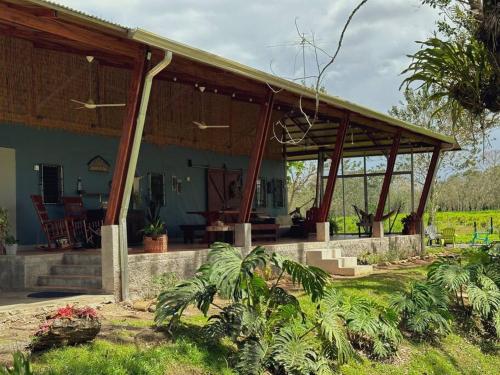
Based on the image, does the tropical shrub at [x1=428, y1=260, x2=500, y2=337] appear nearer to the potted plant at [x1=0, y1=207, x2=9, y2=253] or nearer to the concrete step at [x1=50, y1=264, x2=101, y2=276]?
the concrete step at [x1=50, y1=264, x2=101, y2=276]

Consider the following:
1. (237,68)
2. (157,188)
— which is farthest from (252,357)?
(157,188)

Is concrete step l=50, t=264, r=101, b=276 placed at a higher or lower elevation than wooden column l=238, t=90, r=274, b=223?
lower

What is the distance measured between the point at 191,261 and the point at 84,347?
4.20 meters

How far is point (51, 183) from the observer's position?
11.9 metres

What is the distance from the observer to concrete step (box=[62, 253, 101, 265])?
9.30 m

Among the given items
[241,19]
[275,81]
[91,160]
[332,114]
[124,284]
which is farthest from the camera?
[332,114]

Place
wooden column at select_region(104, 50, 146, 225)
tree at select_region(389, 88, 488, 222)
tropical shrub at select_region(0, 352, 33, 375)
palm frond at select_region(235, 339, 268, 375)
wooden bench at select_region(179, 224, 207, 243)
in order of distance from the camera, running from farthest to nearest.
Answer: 1. tree at select_region(389, 88, 488, 222)
2. wooden bench at select_region(179, 224, 207, 243)
3. wooden column at select_region(104, 50, 146, 225)
4. palm frond at select_region(235, 339, 268, 375)
5. tropical shrub at select_region(0, 352, 33, 375)

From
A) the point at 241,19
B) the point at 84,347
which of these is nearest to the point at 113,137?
the point at 241,19

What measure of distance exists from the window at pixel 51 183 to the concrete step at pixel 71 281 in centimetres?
300

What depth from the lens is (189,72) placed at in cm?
1022

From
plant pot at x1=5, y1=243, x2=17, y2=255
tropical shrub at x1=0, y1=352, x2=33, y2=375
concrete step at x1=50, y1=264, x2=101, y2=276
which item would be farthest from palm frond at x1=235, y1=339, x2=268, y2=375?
plant pot at x1=5, y1=243, x2=17, y2=255

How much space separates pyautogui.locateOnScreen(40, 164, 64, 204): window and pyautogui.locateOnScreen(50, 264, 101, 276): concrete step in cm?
277

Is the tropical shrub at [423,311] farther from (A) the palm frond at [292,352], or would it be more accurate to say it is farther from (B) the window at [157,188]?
(B) the window at [157,188]

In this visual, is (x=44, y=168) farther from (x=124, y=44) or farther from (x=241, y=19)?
(x=241, y=19)
